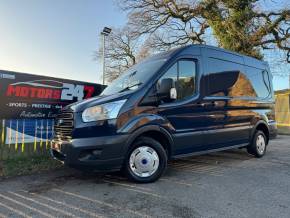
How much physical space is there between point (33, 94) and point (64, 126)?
2632mm

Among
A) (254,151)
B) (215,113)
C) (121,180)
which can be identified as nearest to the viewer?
(121,180)

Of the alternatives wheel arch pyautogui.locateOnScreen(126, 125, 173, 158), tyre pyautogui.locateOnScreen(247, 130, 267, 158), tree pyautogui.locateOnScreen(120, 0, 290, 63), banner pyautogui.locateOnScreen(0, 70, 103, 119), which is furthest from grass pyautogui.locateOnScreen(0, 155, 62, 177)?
tree pyautogui.locateOnScreen(120, 0, 290, 63)

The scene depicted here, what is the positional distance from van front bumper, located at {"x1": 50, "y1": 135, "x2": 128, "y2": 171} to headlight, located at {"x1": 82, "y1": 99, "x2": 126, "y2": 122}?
315 millimetres

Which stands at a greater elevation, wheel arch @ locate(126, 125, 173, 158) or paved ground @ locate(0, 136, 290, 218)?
wheel arch @ locate(126, 125, 173, 158)

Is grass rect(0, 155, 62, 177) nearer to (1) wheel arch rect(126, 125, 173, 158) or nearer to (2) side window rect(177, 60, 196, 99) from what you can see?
(1) wheel arch rect(126, 125, 173, 158)

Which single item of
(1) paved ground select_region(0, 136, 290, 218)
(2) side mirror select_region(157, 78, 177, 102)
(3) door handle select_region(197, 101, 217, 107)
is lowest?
(1) paved ground select_region(0, 136, 290, 218)

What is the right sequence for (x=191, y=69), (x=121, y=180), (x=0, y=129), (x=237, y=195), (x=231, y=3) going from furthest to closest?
1. (x=231, y=3)
2. (x=0, y=129)
3. (x=191, y=69)
4. (x=121, y=180)
5. (x=237, y=195)

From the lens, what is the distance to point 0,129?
20.8 ft

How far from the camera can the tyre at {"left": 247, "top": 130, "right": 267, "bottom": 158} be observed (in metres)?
7.12

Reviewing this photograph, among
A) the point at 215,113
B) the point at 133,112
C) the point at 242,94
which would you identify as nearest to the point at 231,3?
the point at 242,94

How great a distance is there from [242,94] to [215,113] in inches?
47.7

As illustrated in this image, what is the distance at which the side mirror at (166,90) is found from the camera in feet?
16.2

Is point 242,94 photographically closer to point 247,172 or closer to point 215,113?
point 215,113

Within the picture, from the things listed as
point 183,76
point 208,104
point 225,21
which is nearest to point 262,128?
point 208,104
